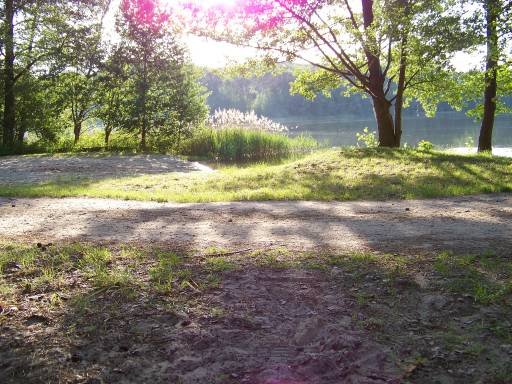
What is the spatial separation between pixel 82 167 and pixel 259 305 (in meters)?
11.4

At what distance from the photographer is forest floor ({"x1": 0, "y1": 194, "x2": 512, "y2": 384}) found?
2568 millimetres

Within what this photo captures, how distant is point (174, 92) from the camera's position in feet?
68.8

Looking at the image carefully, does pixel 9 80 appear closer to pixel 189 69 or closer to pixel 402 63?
pixel 189 69

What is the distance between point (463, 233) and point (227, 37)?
1049 centimetres

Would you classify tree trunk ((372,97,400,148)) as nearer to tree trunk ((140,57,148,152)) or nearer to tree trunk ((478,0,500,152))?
tree trunk ((478,0,500,152))

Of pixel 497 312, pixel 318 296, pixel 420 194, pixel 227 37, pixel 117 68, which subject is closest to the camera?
pixel 497 312

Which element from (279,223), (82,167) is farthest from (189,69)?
(279,223)

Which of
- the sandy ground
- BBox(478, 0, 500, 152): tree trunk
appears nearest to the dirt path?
the sandy ground

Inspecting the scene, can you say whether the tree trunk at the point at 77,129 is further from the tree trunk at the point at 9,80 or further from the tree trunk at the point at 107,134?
the tree trunk at the point at 9,80

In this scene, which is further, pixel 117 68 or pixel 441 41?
pixel 117 68

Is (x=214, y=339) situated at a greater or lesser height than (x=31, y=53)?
lesser

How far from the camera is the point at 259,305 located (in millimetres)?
3211

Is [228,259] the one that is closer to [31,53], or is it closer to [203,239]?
[203,239]

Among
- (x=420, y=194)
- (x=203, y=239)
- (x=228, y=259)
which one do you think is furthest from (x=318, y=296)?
(x=420, y=194)
